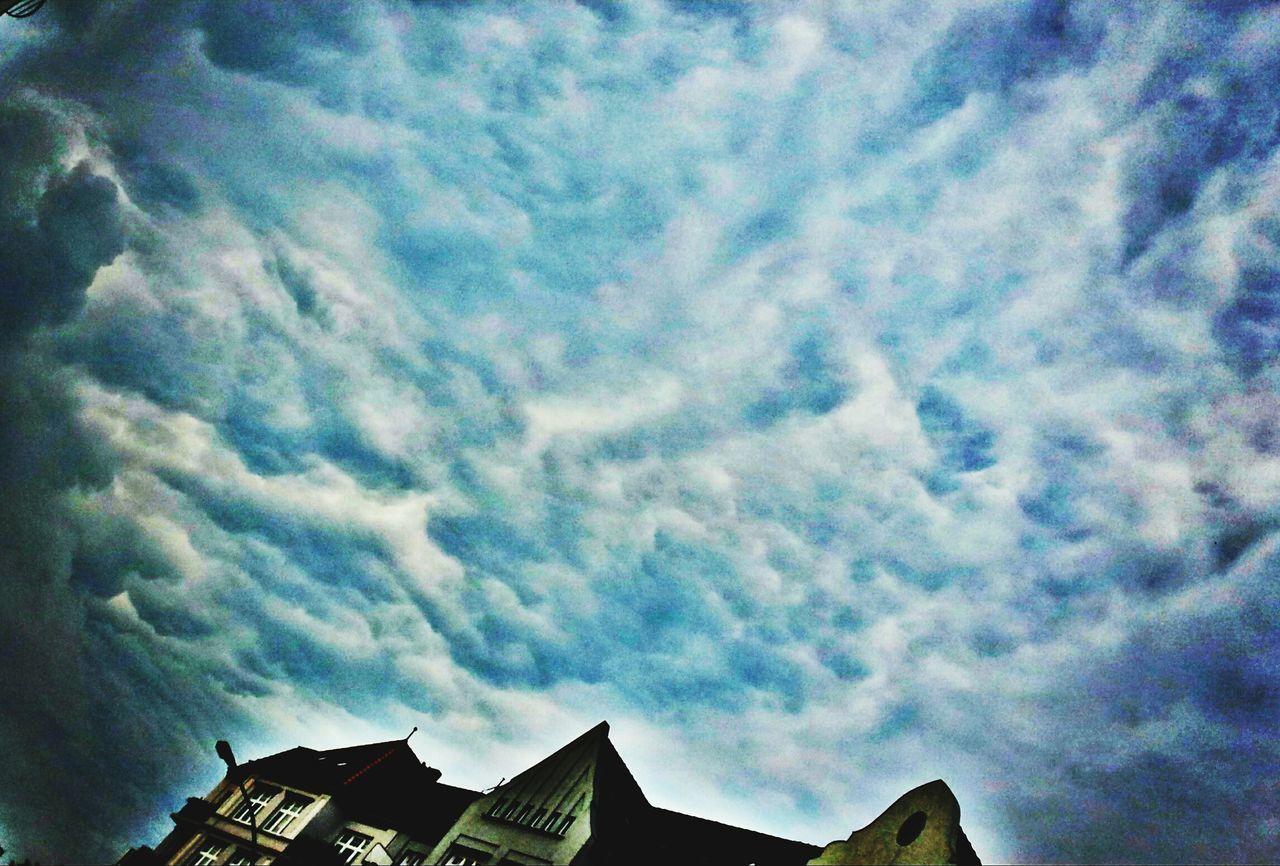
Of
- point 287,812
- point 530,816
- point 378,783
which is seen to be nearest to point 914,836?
point 530,816

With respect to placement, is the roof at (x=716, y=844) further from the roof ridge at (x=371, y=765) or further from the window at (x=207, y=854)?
the window at (x=207, y=854)

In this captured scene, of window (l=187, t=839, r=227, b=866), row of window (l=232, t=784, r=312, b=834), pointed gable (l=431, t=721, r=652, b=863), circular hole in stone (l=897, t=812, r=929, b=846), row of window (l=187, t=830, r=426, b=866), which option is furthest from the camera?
row of window (l=232, t=784, r=312, b=834)

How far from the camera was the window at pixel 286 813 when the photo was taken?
119 ft

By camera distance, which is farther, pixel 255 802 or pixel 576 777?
pixel 255 802

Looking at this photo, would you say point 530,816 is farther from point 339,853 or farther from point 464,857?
point 339,853

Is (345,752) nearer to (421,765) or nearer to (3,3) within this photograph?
(421,765)

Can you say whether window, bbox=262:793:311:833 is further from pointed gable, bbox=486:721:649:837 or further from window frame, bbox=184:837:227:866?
pointed gable, bbox=486:721:649:837

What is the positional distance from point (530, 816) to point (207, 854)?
60.5 ft

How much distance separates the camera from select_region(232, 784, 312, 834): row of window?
3625 cm

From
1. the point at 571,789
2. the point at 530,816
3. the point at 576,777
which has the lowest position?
the point at 530,816

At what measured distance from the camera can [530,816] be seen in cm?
3203

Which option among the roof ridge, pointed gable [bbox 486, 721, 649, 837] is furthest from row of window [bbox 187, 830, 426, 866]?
pointed gable [bbox 486, 721, 649, 837]

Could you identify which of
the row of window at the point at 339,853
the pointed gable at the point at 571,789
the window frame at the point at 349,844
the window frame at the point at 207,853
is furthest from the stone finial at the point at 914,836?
the window frame at the point at 207,853

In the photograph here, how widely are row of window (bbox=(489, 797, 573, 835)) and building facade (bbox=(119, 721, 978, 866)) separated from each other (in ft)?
0.20
